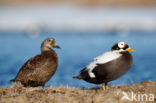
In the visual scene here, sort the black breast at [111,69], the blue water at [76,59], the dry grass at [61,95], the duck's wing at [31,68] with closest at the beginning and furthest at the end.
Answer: the dry grass at [61,95] < the black breast at [111,69] < the duck's wing at [31,68] < the blue water at [76,59]

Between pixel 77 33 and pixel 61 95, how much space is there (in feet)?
70.6

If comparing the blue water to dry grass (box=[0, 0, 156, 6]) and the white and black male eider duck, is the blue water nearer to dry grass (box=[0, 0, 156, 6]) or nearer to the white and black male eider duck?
the white and black male eider duck

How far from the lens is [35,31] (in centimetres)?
2562

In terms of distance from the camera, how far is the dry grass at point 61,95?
5129 mm

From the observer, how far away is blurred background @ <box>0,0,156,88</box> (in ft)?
40.3

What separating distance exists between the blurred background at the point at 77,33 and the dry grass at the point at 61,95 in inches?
40.5

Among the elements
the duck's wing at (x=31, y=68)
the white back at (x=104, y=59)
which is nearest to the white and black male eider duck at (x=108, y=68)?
the white back at (x=104, y=59)

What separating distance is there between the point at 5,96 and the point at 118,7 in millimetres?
38862

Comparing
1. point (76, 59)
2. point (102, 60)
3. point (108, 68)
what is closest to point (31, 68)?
point (102, 60)

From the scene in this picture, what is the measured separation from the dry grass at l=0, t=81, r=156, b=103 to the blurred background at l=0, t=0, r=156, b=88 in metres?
1.03

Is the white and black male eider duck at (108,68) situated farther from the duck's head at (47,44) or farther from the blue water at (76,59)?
the blue water at (76,59)

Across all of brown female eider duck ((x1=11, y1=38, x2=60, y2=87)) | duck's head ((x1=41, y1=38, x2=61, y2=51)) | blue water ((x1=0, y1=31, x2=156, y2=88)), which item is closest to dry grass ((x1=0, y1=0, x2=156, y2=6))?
blue water ((x1=0, y1=31, x2=156, y2=88))

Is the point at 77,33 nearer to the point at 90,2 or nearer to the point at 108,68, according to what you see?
the point at 90,2

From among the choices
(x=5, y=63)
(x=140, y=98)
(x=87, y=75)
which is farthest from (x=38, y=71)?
(x=5, y=63)
